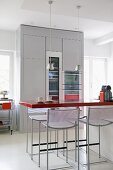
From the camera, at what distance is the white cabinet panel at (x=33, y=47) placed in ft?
17.9

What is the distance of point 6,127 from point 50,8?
135 inches

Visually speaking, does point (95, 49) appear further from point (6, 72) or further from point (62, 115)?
point (62, 115)

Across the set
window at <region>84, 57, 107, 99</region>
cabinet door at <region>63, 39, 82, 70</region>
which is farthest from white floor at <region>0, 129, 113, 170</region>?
window at <region>84, 57, 107, 99</region>

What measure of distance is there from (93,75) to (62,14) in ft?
11.3

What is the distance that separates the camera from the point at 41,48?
561cm

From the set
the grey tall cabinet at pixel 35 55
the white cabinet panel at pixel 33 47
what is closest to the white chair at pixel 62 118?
the grey tall cabinet at pixel 35 55

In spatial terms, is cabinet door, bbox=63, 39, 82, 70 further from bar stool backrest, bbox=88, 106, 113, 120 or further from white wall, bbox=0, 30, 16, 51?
bar stool backrest, bbox=88, 106, 113, 120

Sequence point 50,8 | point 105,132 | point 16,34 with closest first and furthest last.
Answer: point 105,132 < point 50,8 < point 16,34

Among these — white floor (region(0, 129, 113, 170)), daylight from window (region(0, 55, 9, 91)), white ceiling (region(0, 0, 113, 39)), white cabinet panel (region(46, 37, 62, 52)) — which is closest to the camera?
white floor (region(0, 129, 113, 170))

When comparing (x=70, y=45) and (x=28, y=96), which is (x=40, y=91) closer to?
(x=28, y=96)

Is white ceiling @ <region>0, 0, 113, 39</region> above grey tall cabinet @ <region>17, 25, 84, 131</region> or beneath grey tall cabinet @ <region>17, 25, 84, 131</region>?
above

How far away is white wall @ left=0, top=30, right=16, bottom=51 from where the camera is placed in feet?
19.0

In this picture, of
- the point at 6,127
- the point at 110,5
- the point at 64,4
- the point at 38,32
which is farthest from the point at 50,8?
the point at 6,127

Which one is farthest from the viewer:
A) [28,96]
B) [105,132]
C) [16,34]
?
[16,34]
